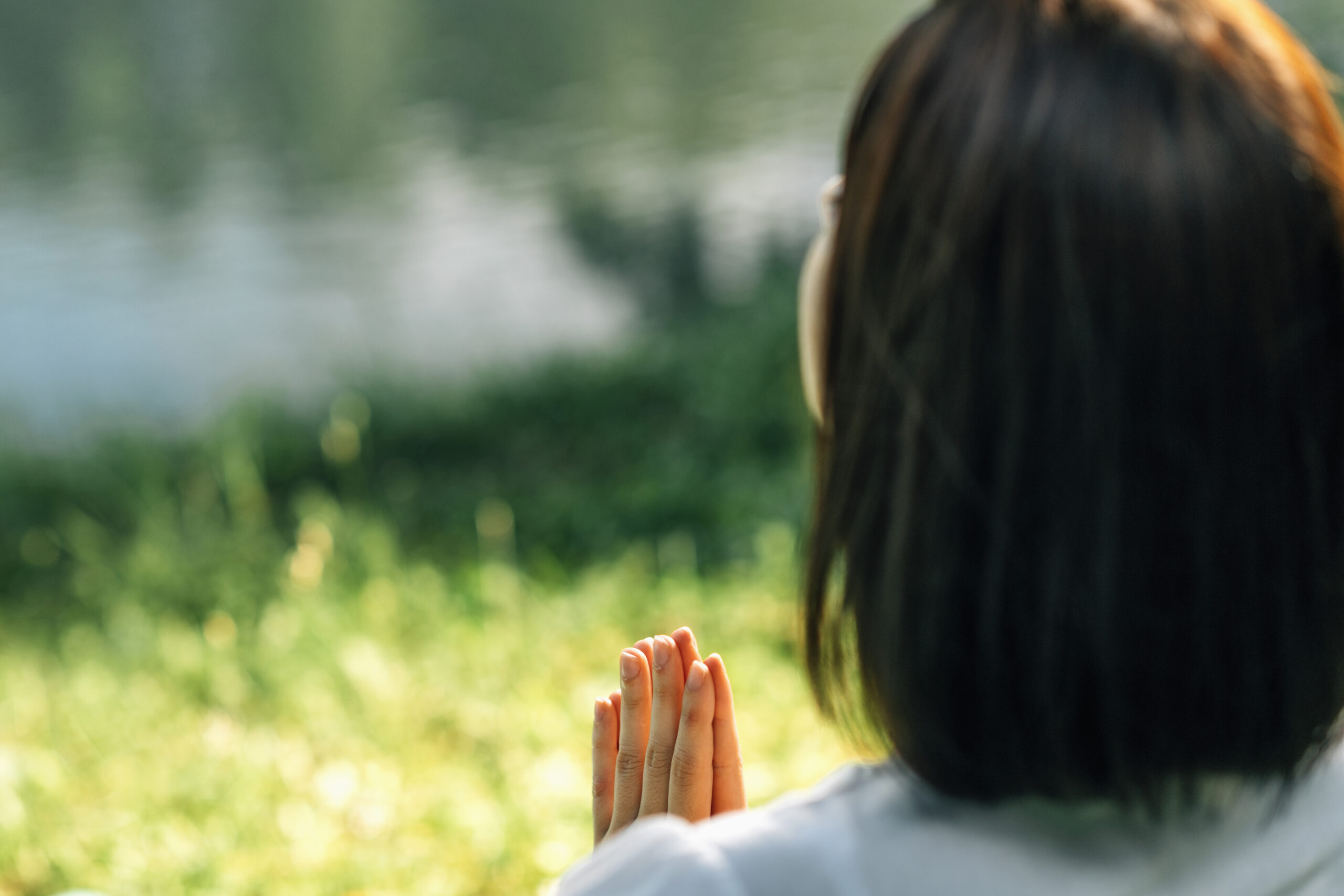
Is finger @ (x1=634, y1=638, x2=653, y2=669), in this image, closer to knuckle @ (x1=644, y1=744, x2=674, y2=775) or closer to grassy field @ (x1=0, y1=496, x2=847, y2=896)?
knuckle @ (x1=644, y1=744, x2=674, y2=775)

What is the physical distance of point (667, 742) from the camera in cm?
81

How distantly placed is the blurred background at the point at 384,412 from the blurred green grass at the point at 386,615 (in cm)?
1

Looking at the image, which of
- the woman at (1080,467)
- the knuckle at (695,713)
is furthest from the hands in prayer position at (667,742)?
the woman at (1080,467)

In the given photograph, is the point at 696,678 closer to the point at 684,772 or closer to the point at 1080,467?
the point at 684,772

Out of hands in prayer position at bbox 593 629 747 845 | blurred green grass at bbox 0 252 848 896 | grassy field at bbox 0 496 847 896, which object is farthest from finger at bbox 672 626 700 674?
grassy field at bbox 0 496 847 896

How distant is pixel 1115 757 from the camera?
62 cm

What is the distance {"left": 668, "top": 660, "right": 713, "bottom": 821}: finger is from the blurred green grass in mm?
521

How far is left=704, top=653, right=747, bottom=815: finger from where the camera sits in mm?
819

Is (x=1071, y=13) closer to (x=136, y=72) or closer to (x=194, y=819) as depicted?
(x=194, y=819)

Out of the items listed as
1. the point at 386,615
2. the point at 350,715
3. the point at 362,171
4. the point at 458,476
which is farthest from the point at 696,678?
the point at 362,171

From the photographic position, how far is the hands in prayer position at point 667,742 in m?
0.79

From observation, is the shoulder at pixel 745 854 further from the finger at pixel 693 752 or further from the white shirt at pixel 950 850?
the finger at pixel 693 752

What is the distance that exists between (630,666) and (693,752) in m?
0.07

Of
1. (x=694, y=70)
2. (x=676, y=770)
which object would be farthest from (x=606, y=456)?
(x=694, y=70)
